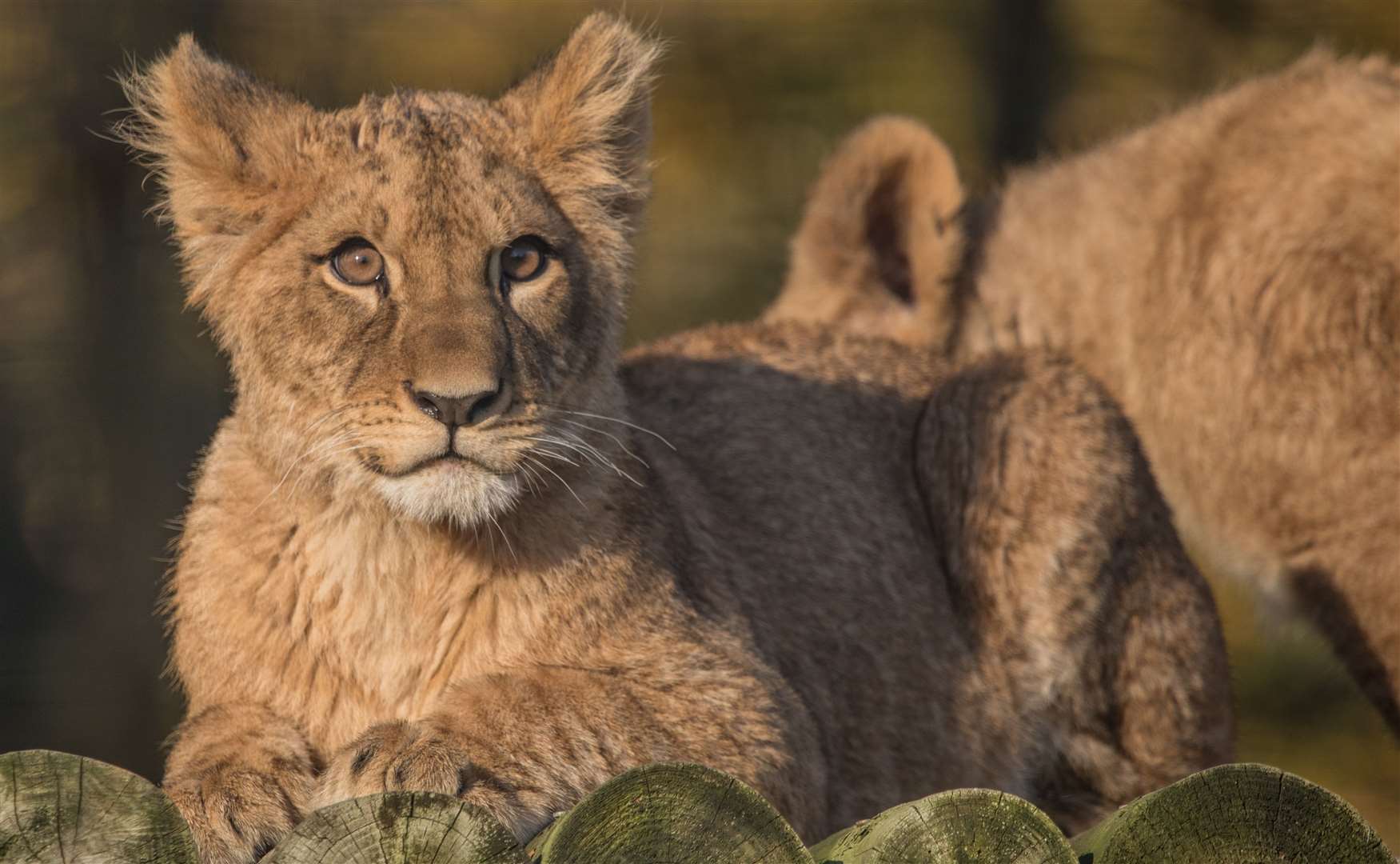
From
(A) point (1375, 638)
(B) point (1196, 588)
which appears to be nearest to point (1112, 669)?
(B) point (1196, 588)

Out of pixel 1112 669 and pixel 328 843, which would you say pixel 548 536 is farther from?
pixel 1112 669

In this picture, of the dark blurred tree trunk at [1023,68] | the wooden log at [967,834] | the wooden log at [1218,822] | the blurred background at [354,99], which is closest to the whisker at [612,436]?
the wooden log at [967,834]

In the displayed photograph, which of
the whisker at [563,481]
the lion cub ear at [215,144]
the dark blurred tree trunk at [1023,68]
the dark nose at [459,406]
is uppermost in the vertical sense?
the dark blurred tree trunk at [1023,68]

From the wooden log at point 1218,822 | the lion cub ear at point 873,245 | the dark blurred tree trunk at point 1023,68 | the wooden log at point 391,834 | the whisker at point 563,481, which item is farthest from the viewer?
the dark blurred tree trunk at point 1023,68

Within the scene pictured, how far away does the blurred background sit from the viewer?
29.0 ft

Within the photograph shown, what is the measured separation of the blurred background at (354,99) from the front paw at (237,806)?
14.5 feet

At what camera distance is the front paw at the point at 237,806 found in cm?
327

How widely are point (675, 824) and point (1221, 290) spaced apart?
4759 millimetres

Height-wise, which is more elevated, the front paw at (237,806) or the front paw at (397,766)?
the front paw at (397,766)

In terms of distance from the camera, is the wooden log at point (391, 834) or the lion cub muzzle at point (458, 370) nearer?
the wooden log at point (391, 834)

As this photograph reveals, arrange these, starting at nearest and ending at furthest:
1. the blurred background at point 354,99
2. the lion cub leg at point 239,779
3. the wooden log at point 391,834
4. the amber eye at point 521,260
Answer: the wooden log at point 391,834 → the lion cub leg at point 239,779 → the amber eye at point 521,260 → the blurred background at point 354,99

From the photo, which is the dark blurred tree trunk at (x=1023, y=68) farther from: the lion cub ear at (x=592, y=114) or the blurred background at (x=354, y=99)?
the lion cub ear at (x=592, y=114)

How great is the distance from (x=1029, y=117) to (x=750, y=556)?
7.39 metres

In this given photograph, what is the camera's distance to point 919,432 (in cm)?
544
